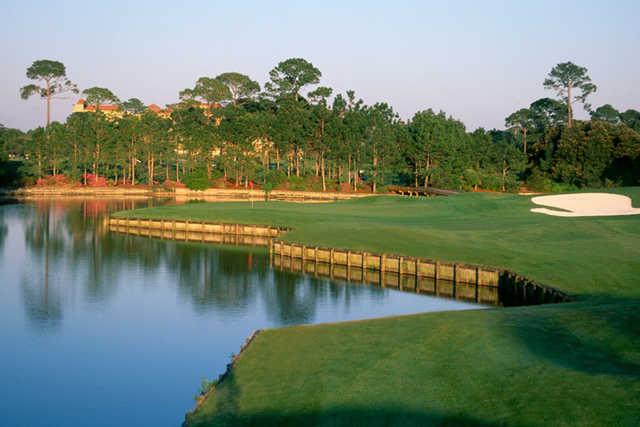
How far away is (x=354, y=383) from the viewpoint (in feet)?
60.6

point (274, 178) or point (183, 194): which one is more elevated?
point (274, 178)

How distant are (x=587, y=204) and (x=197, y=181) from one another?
7077cm

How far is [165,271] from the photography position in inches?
1921

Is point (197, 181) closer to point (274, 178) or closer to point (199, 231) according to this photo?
point (274, 178)

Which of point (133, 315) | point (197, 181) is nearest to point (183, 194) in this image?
point (197, 181)

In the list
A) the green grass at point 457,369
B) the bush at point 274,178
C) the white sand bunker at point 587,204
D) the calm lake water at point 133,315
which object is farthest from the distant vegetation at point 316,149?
the green grass at point 457,369

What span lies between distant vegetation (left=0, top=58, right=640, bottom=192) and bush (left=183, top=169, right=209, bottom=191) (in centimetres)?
53

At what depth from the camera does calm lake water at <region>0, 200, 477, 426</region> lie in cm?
2338

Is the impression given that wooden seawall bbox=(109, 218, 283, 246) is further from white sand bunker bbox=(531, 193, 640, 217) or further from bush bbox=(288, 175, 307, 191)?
bush bbox=(288, 175, 307, 191)

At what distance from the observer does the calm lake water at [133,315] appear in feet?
76.7

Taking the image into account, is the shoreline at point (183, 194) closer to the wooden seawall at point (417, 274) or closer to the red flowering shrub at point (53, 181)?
the red flowering shrub at point (53, 181)

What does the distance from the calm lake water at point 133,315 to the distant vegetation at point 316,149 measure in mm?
56426

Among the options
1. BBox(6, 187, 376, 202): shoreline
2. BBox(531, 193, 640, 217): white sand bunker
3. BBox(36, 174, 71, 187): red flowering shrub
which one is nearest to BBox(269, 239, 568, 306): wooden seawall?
BBox(531, 193, 640, 217): white sand bunker

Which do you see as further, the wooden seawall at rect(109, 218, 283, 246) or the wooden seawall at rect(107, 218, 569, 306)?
the wooden seawall at rect(109, 218, 283, 246)
